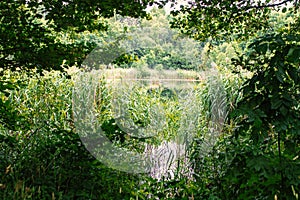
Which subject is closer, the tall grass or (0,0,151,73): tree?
the tall grass

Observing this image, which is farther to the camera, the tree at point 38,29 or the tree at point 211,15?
the tree at point 211,15

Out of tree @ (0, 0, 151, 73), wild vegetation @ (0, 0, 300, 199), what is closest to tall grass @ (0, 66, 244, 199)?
wild vegetation @ (0, 0, 300, 199)

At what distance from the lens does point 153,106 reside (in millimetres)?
5133

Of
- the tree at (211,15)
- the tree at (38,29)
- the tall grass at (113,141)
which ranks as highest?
the tree at (211,15)

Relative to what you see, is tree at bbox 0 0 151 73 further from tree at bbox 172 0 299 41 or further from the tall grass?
tree at bbox 172 0 299 41

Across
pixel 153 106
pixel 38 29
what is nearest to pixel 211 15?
pixel 153 106

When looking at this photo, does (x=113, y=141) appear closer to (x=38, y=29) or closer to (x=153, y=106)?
(x=38, y=29)

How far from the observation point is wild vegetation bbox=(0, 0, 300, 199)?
2080mm

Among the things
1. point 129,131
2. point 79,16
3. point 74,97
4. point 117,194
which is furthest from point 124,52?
point 74,97

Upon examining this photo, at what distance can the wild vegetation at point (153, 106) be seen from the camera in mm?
2080

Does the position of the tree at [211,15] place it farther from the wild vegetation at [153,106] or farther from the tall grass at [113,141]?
the tall grass at [113,141]

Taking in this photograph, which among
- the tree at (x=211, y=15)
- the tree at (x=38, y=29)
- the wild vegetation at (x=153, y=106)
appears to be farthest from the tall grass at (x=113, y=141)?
the tree at (x=211, y=15)

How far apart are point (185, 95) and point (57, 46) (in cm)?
234

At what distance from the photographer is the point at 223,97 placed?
492 cm
